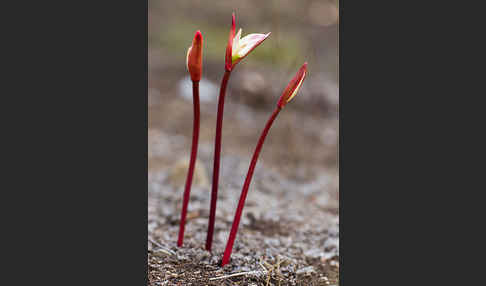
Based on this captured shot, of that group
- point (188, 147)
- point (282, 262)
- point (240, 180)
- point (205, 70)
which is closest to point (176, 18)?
point (205, 70)

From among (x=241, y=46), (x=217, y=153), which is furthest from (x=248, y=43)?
(x=217, y=153)

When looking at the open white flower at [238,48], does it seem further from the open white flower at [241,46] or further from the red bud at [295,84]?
the red bud at [295,84]

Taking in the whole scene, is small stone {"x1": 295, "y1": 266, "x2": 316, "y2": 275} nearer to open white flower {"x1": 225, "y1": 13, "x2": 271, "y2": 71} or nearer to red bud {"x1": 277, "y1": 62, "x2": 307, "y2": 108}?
red bud {"x1": 277, "y1": 62, "x2": 307, "y2": 108}

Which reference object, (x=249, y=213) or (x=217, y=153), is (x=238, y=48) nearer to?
(x=217, y=153)

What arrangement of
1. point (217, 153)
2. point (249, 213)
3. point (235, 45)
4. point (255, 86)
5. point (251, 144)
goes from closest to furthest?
point (235, 45) < point (217, 153) < point (249, 213) < point (251, 144) < point (255, 86)

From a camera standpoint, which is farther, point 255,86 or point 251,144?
point 255,86

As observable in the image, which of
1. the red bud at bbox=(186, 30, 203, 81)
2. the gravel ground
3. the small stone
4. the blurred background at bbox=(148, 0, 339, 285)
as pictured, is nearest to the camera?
the red bud at bbox=(186, 30, 203, 81)

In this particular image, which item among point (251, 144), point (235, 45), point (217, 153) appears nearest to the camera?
point (235, 45)

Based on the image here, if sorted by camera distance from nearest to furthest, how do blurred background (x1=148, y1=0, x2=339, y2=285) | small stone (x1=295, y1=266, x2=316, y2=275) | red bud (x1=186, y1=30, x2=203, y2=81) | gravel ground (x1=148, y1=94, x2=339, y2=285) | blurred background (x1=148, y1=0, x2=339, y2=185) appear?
1. red bud (x1=186, y1=30, x2=203, y2=81)
2. gravel ground (x1=148, y1=94, x2=339, y2=285)
3. small stone (x1=295, y1=266, x2=316, y2=275)
4. blurred background (x1=148, y1=0, x2=339, y2=285)
5. blurred background (x1=148, y1=0, x2=339, y2=185)

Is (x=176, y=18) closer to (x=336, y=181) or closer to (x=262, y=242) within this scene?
(x=336, y=181)

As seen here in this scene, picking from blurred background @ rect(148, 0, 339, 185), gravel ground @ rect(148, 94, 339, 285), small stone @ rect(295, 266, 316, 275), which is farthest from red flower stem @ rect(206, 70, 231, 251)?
blurred background @ rect(148, 0, 339, 185)
